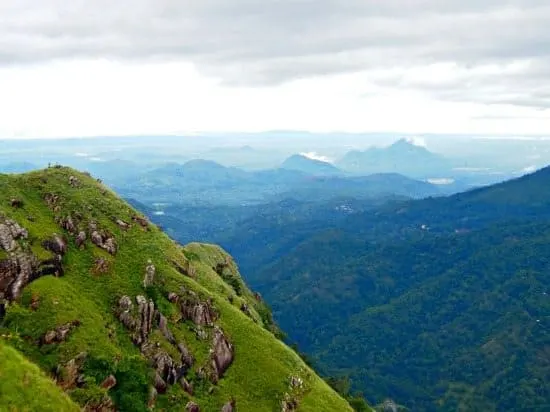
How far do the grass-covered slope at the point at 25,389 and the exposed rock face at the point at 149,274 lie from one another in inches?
769

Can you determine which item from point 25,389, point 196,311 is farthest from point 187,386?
point 25,389

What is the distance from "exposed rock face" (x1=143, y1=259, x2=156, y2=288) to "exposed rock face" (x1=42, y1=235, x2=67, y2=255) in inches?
345

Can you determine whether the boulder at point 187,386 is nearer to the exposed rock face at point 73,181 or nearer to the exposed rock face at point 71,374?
the exposed rock face at point 71,374

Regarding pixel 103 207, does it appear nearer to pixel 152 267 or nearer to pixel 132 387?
pixel 152 267


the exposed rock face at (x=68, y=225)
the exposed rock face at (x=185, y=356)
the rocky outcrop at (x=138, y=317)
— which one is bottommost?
the exposed rock face at (x=185, y=356)

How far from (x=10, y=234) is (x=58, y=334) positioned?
1258cm

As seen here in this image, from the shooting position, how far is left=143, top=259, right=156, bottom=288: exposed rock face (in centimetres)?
6063

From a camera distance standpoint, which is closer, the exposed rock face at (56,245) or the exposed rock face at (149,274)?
the exposed rock face at (56,245)

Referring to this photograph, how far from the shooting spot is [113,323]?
54.6m

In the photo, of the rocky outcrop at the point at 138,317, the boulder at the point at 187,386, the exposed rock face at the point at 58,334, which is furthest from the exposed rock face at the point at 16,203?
the boulder at the point at 187,386

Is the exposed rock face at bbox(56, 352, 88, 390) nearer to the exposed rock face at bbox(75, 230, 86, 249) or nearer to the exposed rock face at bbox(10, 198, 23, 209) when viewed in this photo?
the exposed rock face at bbox(75, 230, 86, 249)

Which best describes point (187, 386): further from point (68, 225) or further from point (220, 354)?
point (68, 225)

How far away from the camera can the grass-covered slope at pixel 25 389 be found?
3738cm

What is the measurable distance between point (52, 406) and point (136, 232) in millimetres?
32224
